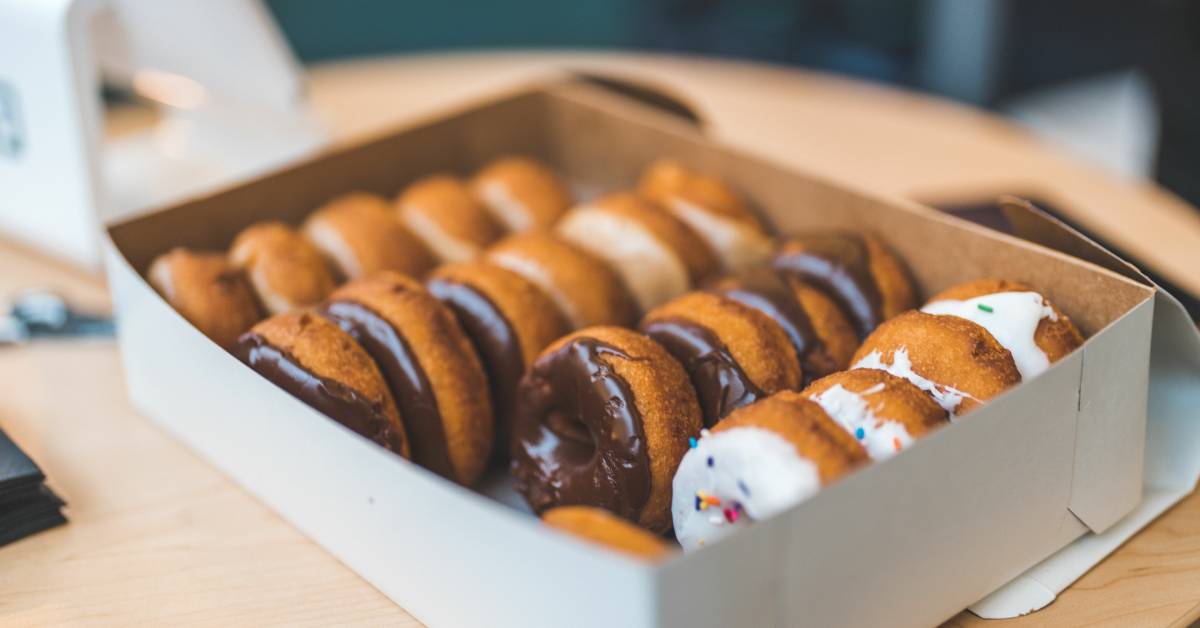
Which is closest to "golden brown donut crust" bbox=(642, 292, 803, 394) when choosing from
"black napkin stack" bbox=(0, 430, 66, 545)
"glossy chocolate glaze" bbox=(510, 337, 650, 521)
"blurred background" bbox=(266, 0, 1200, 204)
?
"glossy chocolate glaze" bbox=(510, 337, 650, 521)

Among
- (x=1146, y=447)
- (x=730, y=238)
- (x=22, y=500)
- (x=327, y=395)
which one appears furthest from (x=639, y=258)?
(x=22, y=500)

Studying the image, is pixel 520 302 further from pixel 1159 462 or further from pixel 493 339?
pixel 1159 462

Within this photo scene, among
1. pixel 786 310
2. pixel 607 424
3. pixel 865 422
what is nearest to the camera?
pixel 865 422

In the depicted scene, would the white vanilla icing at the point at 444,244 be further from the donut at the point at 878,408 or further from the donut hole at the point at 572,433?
the donut at the point at 878,408

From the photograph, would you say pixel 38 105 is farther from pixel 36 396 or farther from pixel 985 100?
pixel 985 100

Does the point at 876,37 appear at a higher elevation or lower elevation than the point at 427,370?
lower

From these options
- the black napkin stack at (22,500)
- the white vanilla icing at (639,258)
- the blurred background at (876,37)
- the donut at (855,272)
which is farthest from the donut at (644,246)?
the blurred background at (876,37)
